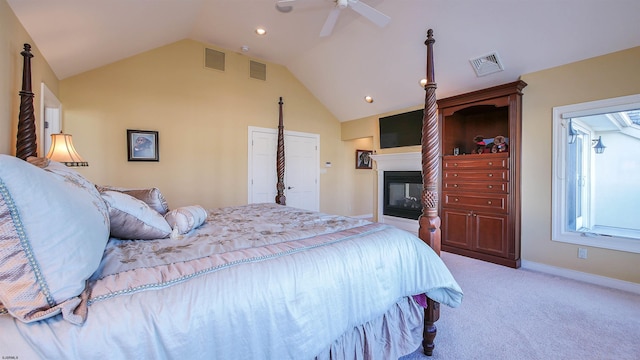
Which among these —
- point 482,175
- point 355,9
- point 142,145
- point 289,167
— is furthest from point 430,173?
point 142,145

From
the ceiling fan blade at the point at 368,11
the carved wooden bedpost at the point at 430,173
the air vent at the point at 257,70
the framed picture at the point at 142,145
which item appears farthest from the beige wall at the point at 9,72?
the carved wooden bedpost at the point at 430,173

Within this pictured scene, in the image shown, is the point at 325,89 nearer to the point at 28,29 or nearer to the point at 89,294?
the point at 28,29

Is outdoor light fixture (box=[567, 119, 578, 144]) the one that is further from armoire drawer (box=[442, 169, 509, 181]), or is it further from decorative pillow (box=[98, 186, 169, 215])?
decorative pillow (box=[98, 186, 169, 215])

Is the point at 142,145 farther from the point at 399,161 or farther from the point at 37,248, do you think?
the point at 399,161

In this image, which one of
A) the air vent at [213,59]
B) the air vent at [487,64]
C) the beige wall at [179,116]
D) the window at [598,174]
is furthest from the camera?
the air vent at [213,59]

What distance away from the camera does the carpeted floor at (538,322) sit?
5.95ft

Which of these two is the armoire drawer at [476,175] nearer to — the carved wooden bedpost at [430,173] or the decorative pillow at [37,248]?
the carved wooden bedpost at [430,173]

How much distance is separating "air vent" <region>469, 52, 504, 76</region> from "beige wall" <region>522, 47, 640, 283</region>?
1.25ft

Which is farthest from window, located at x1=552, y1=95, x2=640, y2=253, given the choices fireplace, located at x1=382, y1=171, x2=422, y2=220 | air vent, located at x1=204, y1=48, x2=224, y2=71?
air vent, located at x1=204, y1=48, x2=224, y2=71

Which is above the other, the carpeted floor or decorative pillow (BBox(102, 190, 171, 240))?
decorative pillow (BBox(102, 190, 171, 240))

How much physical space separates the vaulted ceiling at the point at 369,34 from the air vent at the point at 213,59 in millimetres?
250

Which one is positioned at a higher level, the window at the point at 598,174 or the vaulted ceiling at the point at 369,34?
the vaulted ceiling at the point at 369,34

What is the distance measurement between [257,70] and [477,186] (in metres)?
4.14

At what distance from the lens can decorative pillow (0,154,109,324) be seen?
70 cm
